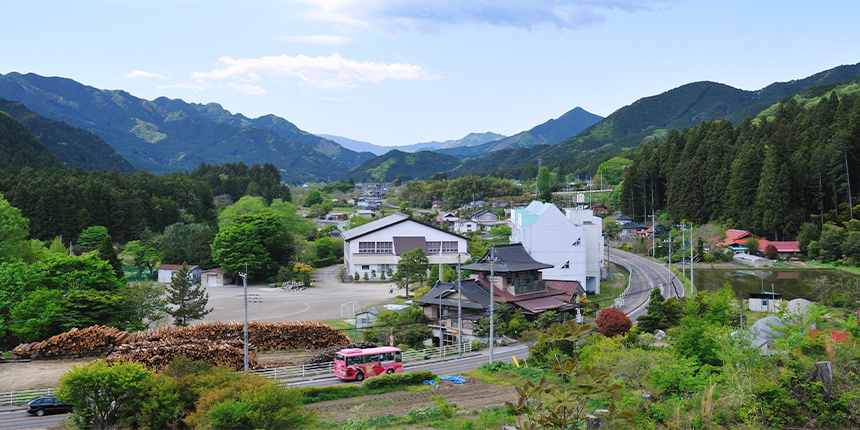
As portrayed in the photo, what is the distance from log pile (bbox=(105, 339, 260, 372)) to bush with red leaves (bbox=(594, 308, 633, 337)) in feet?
43.1

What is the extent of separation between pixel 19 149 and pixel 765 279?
9448cm

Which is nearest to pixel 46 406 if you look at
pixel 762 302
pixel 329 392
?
pixel 329 392

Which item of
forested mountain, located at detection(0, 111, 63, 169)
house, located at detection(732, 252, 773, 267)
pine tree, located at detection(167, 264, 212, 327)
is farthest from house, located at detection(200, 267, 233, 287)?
forested mountain, located at detection(0, 111, 63, 169)

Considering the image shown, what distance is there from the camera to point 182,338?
2075cm

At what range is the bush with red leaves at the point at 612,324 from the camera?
22.5m

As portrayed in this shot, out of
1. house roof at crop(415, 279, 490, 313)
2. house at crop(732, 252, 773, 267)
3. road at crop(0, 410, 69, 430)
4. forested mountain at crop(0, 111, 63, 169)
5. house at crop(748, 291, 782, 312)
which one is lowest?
house at crop(748, 291, 782, 312)

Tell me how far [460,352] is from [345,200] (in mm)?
93910

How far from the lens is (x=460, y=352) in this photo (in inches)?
907

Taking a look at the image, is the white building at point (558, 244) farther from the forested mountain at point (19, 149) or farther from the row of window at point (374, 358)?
the forested mountain at point (19, 149)

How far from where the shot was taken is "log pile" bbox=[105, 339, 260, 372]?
18000mm

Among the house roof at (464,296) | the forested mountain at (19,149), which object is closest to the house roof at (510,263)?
the house roof at (464,296)

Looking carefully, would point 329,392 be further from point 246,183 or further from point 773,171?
point 246,183

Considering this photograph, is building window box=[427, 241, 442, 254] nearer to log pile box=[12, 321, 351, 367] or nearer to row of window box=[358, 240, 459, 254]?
row of window box=[358, 240, 459, 254]

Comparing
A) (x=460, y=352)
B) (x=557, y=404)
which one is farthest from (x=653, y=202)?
(x=557, y=404)
